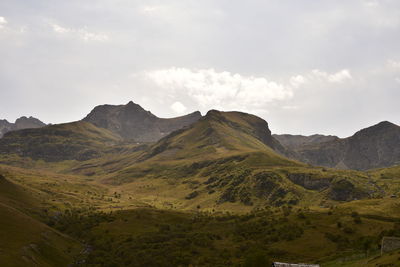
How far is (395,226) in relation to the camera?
9825 cm

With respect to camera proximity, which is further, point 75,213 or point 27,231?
point 75,213

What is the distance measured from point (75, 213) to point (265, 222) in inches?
3271

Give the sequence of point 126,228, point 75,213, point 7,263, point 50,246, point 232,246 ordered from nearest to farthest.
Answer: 1. point 7,263
2. point 50,246
3. point 232,246
4. point 126,228
5. point 75,213

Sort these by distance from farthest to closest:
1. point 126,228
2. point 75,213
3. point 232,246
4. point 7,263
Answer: point 75,213 → point 126,228 → point 232,246 → point 7,263

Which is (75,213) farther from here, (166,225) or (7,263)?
(7,263)

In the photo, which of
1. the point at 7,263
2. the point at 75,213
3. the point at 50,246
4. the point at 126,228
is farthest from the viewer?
the point at 75,213

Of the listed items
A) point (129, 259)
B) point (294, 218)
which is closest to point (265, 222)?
point (294, 218)

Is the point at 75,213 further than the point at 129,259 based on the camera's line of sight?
Yes

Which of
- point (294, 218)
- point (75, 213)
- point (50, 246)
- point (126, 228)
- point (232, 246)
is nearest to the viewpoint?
point (50, 246)

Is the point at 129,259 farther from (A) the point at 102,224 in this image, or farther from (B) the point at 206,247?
(A) the point at 102,224

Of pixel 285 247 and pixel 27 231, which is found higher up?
pixel 27 231

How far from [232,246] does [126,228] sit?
4402cm

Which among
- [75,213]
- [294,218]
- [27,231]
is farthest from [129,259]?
[75,213]

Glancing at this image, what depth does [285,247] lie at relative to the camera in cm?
10012
